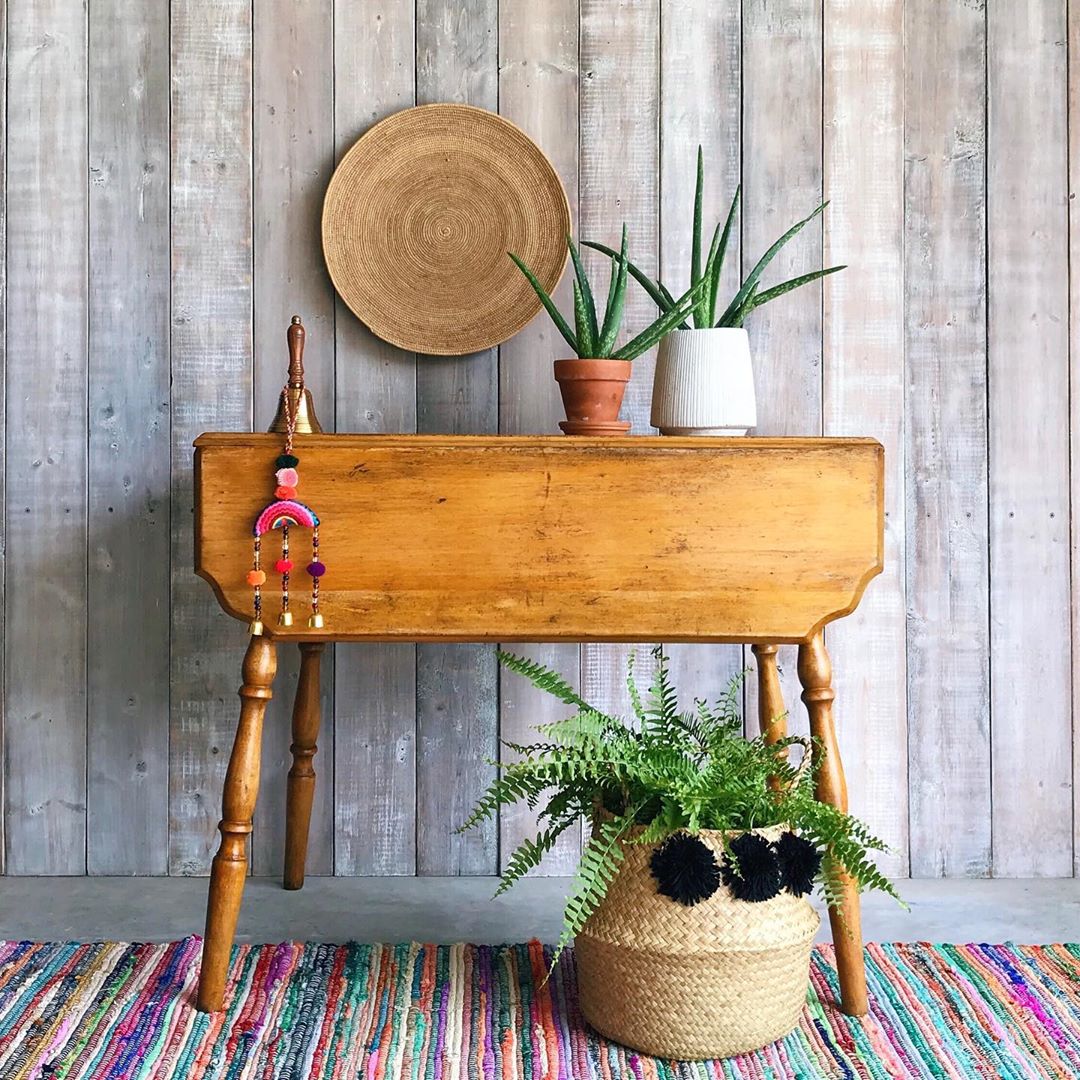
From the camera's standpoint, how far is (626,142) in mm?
2217

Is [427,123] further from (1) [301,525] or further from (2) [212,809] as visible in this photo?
(2) [212,809]

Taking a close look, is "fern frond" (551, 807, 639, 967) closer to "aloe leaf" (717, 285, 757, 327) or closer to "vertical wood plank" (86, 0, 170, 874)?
"aloe leaf" (717, 285, 757, 327)

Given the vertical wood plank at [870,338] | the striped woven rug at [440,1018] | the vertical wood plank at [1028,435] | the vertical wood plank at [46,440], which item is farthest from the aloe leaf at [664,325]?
the vertical wood plank at [46,440]

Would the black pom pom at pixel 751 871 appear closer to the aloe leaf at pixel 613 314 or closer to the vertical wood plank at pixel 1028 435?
the aloe leaf at pixel 613 314

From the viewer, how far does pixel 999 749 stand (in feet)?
7.43

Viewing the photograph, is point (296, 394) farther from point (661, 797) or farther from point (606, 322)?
point (661, 797)

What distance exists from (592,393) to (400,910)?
97 centimetres

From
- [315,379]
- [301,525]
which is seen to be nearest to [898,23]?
[315,379]

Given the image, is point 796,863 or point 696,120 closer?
point 796,863

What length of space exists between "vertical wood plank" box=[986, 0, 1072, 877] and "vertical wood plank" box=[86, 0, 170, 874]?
5.20ft

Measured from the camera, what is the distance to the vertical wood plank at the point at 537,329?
7.25ft

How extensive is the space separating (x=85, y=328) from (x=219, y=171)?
1.29ft

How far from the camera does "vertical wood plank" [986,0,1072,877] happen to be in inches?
87.5

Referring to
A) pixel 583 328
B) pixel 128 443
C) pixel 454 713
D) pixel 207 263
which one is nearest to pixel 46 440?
pixel 128 443
